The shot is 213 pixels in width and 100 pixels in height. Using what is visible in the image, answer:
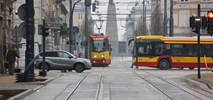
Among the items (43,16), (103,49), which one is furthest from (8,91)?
(43,16)

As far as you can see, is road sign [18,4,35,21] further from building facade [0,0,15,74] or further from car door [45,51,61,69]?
car door [45,51,61,69]

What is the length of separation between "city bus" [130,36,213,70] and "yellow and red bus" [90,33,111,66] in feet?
37.1

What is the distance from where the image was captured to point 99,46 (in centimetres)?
6153

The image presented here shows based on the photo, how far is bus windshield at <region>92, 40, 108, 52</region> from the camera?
61169 millimetres

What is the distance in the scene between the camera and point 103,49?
6116cm

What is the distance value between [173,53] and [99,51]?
528 inches

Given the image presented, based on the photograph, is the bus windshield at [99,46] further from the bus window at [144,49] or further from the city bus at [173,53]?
the city bus at [173,53]

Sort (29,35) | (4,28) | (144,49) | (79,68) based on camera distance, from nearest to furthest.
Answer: (29,35) < (4,28) < (79,68) < (144,49)

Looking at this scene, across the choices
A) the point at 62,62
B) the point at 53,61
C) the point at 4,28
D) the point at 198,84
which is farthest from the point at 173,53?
the point at 198,84

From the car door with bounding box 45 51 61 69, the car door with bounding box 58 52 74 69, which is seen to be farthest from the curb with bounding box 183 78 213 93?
the car door with bounding box 45 51 61 69

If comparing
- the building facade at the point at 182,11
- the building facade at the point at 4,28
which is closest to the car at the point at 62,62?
the building facade at the point at 4,28

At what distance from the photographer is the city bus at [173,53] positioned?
49.0m

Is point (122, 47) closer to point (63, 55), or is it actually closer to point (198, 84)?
point (63, 55)

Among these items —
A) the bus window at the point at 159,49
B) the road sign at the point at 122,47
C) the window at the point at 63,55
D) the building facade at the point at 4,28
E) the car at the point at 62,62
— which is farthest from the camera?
the road sign at the point at 122,47
